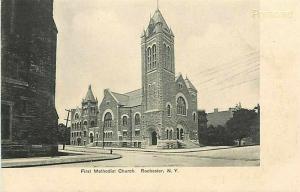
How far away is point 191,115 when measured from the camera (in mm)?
4242

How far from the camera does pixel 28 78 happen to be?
163 inches

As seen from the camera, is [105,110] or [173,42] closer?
[173,42]

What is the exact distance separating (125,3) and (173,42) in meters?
0.58

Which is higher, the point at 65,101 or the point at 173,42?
the point at 173,42

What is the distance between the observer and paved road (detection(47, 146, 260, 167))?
3598 millimetres

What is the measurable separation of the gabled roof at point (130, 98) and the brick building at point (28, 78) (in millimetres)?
669

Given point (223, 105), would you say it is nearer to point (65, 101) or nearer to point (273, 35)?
point (273, 35)

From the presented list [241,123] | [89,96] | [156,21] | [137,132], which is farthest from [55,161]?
[241,123]

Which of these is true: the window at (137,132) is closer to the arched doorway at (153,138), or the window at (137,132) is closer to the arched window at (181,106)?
the arched doorway at (153,138)

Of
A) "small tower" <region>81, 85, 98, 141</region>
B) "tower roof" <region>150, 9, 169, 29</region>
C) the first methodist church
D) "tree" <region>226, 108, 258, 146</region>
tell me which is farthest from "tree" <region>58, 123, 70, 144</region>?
"tree" <region>226, 108, 258, 146</region>

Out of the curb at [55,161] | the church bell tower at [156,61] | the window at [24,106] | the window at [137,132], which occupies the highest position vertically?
the church bell tower at [156,61]

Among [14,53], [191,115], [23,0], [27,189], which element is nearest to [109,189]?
[27,189]

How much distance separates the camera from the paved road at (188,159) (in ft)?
11.8

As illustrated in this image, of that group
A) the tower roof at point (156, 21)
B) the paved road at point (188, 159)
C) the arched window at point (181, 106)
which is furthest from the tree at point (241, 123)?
the tower roof at point (156, 21)
